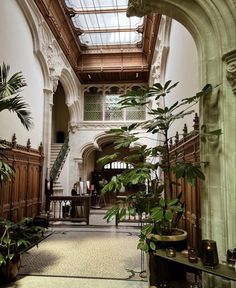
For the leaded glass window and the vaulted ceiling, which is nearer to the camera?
the vaulted ceiling

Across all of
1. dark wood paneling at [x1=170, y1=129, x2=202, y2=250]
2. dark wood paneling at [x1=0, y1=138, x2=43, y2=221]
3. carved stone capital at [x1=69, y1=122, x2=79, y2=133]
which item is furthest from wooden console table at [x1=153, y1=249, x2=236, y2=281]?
carved stone capital at [x1=69, y1=122, x2=79, y2=133]

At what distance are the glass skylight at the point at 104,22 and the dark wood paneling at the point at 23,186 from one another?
4.95m

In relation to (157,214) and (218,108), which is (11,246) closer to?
(157,214)

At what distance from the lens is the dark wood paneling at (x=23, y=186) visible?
565cm

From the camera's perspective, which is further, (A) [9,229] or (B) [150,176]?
(A) [9,229]

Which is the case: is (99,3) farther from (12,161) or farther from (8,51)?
(12,161)

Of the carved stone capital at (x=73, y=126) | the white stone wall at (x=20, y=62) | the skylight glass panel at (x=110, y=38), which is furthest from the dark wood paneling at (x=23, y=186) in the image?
the skylight glass panel at (x=110, y=38)

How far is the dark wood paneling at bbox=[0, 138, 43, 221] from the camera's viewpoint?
222 inches

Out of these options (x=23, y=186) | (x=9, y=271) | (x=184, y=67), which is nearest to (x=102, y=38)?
(x=184, y=67)

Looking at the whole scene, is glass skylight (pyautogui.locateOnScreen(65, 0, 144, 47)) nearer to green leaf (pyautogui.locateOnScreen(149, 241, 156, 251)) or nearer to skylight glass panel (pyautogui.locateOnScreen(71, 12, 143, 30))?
skylight glass panel (pyautogui.locateOnScreen(71, 12, 143, 30))

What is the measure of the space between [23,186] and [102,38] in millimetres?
7072

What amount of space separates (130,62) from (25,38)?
6.02m

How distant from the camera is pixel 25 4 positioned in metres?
6.64

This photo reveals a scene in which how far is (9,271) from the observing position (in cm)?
348
